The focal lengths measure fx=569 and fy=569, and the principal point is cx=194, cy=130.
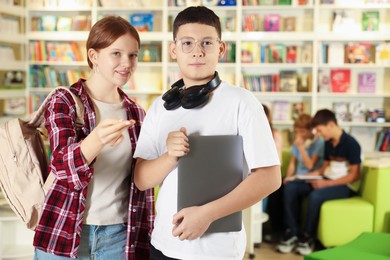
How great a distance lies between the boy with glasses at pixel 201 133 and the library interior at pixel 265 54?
212 inches

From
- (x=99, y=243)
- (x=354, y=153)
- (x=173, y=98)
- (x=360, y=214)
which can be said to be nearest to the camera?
(x=173, y=98)

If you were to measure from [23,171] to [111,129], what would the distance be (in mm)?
523

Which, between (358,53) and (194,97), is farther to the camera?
(358,53)

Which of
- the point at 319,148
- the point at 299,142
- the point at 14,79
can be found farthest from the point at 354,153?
the point at 14,79

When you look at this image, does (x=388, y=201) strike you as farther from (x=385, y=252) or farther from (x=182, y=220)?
(x=182, y=220)

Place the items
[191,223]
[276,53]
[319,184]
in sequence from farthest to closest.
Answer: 1. [276,53]
2. [319,184]
3. [191,223]

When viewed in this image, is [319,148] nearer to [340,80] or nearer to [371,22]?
[340,80]

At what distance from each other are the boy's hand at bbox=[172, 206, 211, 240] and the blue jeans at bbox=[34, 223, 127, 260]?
0.48 m

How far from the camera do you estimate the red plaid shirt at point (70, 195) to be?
5.24ft

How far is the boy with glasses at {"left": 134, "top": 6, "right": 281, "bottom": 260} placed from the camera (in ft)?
4.40

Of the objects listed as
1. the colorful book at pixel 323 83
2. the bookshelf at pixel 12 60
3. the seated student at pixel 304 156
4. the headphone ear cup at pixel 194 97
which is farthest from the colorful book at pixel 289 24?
the headphone ear cup at pixel 194 97

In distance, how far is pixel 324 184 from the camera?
16.2 ft

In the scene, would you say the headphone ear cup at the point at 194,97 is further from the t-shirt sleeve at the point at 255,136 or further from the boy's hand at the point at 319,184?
the boy's hand at the point at 319,184

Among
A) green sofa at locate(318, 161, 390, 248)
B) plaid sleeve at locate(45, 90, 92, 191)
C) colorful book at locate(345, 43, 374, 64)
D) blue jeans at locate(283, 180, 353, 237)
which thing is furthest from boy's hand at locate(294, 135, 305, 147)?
plaid sleeve at locate(45, 90, 92, 191)
